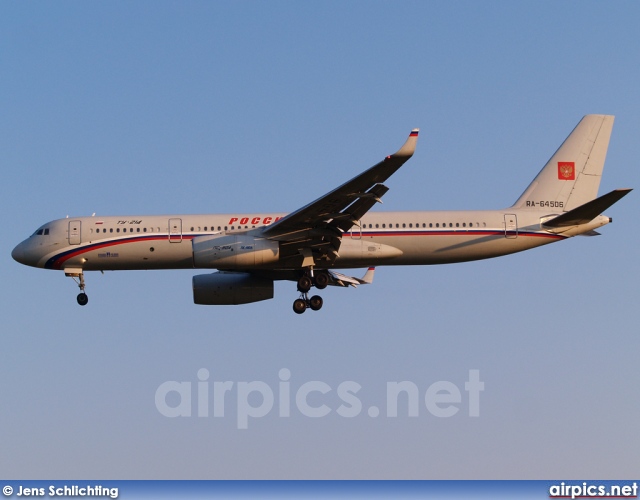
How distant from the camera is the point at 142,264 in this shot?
139 ft

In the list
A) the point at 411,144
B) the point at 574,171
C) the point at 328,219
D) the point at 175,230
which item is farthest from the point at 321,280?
the point at 574,171

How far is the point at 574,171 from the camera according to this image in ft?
147

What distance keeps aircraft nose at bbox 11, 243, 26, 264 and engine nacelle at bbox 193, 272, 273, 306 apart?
21.8ft

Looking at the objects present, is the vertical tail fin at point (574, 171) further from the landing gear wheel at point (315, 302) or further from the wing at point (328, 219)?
the landing gear wheel at point (315, 302)

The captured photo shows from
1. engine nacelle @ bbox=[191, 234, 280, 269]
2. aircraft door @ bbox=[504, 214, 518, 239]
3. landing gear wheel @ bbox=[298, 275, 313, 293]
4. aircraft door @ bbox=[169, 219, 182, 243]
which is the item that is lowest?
landing gear wheel @ bbox=[298, 275, 313, 293]

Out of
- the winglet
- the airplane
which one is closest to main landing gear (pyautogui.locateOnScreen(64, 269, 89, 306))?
the airplane

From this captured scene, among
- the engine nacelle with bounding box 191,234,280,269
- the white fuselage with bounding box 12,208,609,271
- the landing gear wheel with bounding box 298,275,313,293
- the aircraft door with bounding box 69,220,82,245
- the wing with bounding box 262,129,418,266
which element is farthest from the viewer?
the aircraft door with bounding box 69,220,82,245

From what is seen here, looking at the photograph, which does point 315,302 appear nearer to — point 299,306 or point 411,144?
point 299,306

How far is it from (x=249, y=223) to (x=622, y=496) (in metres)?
17.1

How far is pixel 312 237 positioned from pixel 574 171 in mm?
11711

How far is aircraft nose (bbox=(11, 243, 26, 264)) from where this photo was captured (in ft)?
143

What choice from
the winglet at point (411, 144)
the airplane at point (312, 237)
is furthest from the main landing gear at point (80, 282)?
the winglet at point (411, 144)

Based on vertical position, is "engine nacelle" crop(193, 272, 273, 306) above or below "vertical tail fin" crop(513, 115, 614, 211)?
below

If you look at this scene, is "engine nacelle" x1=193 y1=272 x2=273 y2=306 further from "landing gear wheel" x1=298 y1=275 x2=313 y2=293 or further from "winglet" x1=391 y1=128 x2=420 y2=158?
"winglet" x1=391 y1=128 x2=420 y2=158
